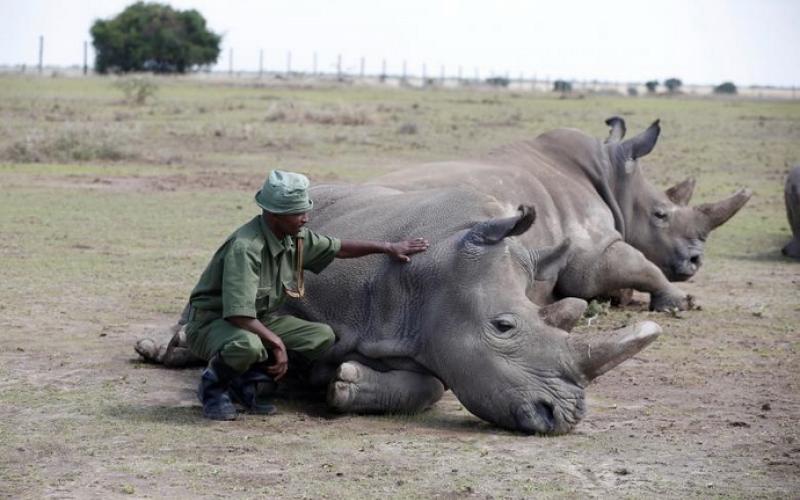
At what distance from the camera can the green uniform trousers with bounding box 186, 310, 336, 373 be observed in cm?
705

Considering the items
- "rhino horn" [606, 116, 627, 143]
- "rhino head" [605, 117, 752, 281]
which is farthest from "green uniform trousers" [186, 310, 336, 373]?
"rhino horn" [606, 116, 627, 143]

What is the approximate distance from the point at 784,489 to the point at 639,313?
4931 mm

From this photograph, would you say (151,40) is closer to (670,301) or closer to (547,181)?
(547,181)

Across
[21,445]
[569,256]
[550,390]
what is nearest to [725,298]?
[569,256]

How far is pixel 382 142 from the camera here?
1049 inches

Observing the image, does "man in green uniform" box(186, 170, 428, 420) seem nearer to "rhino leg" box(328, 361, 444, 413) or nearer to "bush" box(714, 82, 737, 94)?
"rhino leg" box(328, 361, 444, 413)

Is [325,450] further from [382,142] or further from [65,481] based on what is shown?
[382,142]

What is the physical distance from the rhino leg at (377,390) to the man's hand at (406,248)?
0.60 m

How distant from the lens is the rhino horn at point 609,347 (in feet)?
22.9

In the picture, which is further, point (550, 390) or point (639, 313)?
point (639, 313)

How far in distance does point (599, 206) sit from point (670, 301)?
36.6 inches

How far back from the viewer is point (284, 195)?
23.6 feet

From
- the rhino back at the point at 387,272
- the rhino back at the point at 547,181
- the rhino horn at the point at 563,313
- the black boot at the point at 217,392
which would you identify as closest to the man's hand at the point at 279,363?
the black boot at the point at 217,392

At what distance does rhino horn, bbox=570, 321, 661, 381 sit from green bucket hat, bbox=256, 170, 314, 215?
5.10 ft
